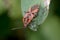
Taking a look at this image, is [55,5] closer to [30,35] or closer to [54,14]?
[54,14]

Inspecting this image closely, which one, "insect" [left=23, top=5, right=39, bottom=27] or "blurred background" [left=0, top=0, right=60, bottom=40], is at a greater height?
"insect" [left=23, top=5, right=39, bottom=27]

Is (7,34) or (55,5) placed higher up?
(55,5)

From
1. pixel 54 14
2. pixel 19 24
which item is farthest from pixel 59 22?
pixel 19 24

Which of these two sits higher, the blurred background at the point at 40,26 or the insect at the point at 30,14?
the insect at the point at 30,14

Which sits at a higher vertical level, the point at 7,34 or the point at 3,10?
the point at 3,10

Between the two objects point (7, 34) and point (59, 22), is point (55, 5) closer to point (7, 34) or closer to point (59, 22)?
point (59, 22)

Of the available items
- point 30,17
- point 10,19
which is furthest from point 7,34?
point 30,17

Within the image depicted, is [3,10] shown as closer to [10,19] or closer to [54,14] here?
[10,19]

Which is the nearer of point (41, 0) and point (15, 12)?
point (41, 0)

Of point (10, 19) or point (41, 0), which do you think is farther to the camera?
point (10, 19)
